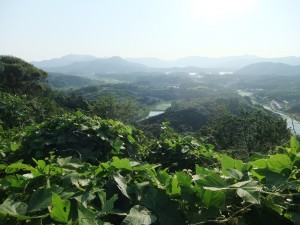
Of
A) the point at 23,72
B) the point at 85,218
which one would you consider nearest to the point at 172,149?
the point at 85,218

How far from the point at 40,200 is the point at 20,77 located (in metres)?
50.3

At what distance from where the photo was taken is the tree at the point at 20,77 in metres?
46.5

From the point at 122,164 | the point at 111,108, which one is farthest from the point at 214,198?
the point at 111,108

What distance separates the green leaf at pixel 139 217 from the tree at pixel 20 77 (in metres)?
48.0

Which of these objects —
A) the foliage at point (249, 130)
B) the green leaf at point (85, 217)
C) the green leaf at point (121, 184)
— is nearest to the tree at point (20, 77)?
the foliage at point (249, 130)

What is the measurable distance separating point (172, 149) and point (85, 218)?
3.64 metres

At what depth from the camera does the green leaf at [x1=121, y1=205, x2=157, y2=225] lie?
115 centimetres

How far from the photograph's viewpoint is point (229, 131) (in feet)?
117

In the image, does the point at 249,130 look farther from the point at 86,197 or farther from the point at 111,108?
the point at 86,197

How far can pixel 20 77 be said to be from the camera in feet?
156

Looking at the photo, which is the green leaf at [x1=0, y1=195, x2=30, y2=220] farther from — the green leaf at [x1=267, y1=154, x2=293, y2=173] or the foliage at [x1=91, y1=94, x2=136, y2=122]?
the foliage at [x1=91, y1=94, x2=136, y2=122]

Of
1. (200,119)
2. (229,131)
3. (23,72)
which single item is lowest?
(200,119)

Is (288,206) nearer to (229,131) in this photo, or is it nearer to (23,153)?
(23,153)

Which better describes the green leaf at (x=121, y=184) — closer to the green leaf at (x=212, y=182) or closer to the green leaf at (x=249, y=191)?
the green leaf at (x=212, y=182)
